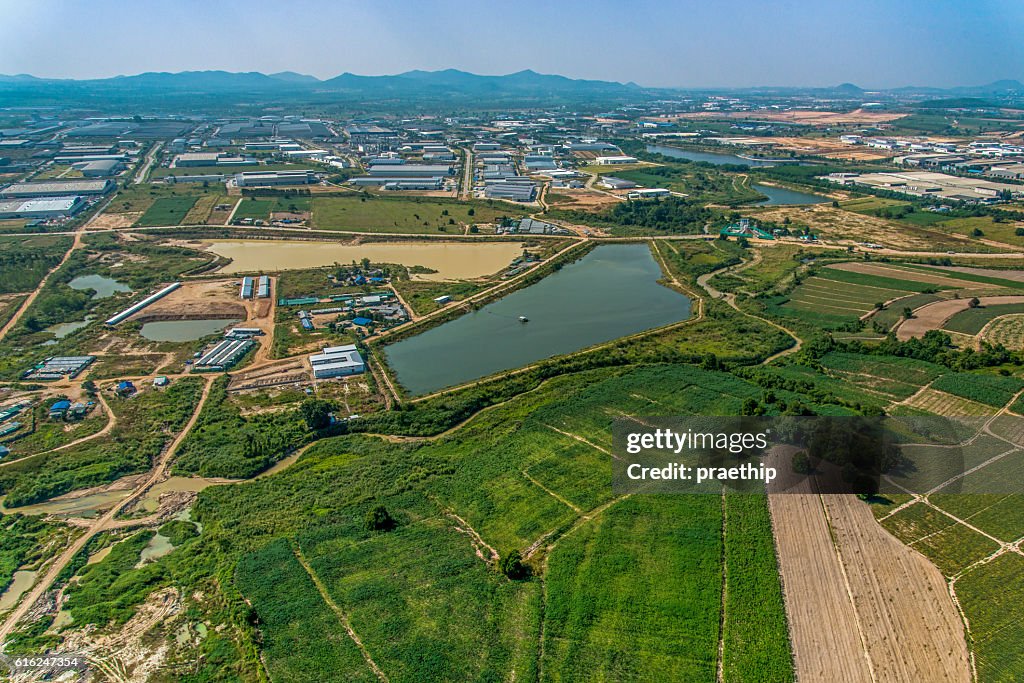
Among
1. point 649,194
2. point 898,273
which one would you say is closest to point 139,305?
point 898,273

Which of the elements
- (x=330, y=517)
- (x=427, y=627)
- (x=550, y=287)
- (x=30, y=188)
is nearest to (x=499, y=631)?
(x=427, y=627)

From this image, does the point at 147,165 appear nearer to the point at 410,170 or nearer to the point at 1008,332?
the point at 410,170

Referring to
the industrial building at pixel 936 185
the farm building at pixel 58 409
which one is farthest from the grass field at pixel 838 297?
the farm building at pixel 58 409

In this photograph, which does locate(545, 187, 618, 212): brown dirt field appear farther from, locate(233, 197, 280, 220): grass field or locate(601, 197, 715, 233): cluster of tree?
locate(233, 197, 280, 220): grass field

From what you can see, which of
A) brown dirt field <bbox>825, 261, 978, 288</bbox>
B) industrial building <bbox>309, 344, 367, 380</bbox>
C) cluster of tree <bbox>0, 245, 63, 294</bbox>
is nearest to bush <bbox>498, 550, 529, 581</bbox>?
industrial building <bbox>309, 344, 367, 380</bbox>

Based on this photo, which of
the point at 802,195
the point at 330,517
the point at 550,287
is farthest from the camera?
the point at 802,195

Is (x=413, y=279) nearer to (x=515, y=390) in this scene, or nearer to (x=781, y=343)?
(x=515, y=390)

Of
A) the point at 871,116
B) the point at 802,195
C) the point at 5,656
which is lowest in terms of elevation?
Answer: the point at 5,656
